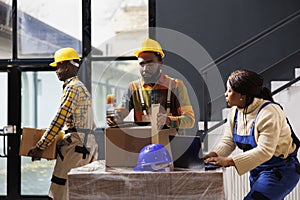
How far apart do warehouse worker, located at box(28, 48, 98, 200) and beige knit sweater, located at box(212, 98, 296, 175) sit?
51.6 inches

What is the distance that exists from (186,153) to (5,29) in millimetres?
3762

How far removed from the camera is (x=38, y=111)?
17.2 ft

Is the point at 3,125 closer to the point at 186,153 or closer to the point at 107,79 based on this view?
the point at 107,79

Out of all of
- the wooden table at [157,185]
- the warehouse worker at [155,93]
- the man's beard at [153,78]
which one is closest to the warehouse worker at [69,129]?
the warehouse worker at [155,93]

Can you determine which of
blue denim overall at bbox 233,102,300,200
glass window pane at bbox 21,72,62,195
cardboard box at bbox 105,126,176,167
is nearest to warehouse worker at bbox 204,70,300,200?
blue denim overall at bbox 233,102,300,200

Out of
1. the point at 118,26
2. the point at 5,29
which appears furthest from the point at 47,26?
the point at 118,26

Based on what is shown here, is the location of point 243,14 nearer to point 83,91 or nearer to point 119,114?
point 83,91

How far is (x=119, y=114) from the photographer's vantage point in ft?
8.39

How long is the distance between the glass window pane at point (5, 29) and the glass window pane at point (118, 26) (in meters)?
0.94

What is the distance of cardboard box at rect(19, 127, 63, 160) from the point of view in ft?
11.6

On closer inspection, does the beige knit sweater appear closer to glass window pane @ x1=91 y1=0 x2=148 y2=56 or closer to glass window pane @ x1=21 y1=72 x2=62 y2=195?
glass window pane @ x1=91 y1=0 x2=148 y2=56

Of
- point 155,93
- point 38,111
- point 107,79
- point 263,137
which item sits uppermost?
point 107,79

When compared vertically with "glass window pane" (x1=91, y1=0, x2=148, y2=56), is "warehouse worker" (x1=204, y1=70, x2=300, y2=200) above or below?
below

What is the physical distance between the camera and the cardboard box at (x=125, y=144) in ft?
6.73
